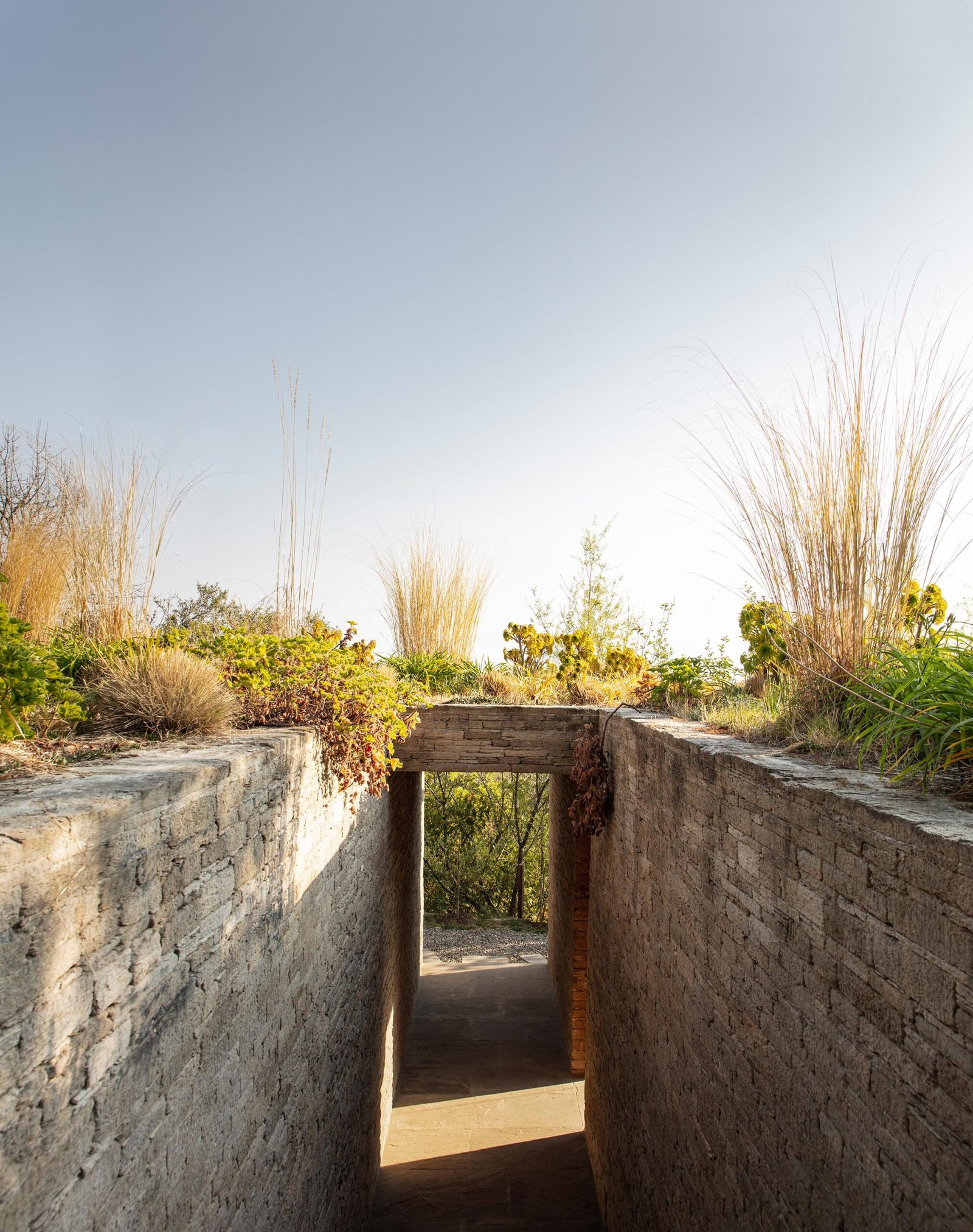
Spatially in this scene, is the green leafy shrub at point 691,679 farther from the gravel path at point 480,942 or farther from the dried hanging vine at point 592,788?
the gravel path at point 480,942

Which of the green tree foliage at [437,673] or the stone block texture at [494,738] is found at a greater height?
the green tree foliage at [437,673]

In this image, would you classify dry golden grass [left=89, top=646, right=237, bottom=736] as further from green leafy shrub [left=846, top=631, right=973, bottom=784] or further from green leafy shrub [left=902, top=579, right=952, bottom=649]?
green leafy shrub [left=902, top=579, right=952, bottom=649]

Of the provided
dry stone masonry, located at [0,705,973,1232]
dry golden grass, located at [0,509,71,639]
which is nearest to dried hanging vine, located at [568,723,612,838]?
dry stone masonry, located at [0,705,973,1232]

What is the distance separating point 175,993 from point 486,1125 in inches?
207

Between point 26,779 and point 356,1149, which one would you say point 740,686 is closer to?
point 356,1149

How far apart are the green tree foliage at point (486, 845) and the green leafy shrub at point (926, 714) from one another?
8.15 m

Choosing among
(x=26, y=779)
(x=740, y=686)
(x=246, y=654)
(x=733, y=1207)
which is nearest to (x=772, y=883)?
(x=733, y=1207)

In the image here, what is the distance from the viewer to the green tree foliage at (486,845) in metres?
10.3

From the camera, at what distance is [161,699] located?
2.62 meters

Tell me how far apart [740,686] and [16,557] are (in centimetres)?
481

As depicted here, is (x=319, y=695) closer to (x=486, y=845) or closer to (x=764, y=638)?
(x=764, y=638)

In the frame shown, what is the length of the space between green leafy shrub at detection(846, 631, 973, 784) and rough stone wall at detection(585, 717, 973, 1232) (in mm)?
148

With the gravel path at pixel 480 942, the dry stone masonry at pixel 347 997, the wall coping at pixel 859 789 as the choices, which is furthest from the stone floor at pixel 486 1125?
the wall coping at pixel 859 789

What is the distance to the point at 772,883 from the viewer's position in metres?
2.07
